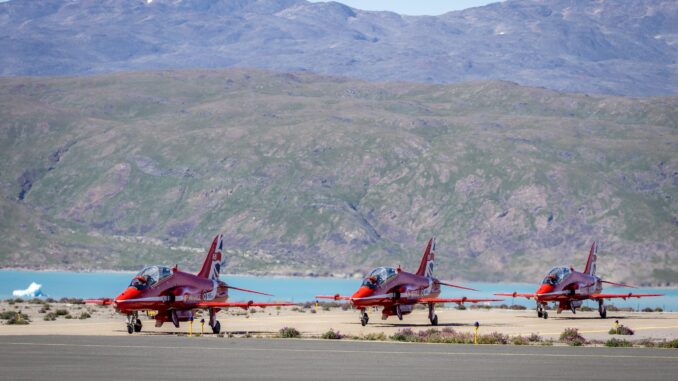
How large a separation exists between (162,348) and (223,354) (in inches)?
128

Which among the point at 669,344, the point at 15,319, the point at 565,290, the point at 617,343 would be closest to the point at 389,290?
the point at 565,290

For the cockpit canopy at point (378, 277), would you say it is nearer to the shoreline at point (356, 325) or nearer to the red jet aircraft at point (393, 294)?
the red jet aircraft at point (393, 294)

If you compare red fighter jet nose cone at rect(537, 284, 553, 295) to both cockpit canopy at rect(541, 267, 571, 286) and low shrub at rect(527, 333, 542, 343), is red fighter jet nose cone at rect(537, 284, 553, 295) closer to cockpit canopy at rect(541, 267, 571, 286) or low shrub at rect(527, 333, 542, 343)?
cockpit canopy at rect(541, 267, 571, 286)

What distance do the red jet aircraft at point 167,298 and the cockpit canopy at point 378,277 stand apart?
6.31 meters

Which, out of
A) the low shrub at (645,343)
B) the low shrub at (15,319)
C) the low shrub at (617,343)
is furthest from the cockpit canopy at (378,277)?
the low shrub at (15,319)

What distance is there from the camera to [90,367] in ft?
118

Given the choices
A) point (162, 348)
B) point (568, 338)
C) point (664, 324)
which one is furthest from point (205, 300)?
point (664, 324)

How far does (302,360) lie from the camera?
39.4m

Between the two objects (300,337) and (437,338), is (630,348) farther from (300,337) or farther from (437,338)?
(300,337)

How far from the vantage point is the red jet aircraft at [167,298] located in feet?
169

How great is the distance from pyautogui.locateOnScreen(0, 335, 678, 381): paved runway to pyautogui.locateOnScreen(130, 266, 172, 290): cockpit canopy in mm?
3168

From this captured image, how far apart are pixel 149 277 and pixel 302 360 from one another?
1449cm

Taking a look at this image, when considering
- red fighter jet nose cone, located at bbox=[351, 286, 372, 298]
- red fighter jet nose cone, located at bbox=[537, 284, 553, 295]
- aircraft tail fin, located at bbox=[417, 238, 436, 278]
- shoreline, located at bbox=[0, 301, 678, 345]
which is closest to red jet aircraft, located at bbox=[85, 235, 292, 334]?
shoreline, located at bbox=[0, 301, 678, 345]

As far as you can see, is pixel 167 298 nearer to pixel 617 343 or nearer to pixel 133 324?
pixel 133 324
